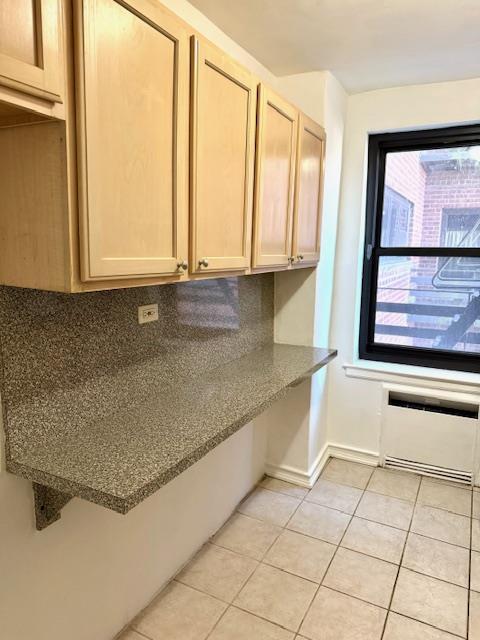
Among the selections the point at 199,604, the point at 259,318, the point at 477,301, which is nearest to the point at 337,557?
the point at 199,604

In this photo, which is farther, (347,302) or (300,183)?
(347,302)

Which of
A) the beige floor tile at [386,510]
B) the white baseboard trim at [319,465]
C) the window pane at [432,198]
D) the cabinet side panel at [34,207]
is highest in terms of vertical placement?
the window pane at [432,198]

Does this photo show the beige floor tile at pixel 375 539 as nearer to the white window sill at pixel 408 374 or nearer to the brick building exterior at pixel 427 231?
the white window sill at pixel 408 374

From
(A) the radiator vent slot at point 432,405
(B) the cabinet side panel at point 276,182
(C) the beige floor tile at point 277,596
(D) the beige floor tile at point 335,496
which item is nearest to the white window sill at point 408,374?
(A) the radiator vent slot at point 432,405

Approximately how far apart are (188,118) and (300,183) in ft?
2.93

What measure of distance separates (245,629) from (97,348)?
4.08 ft

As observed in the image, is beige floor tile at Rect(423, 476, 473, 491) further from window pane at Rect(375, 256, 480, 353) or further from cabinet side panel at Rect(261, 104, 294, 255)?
cabinet side panel at Rect(261, 104, 294, 255)

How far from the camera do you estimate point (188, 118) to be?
1.35 m

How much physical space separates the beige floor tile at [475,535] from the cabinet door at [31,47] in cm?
254

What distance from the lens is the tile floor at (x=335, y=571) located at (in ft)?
5.66

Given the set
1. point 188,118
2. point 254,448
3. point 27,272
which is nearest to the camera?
point 27,272

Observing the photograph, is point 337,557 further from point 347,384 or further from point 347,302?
point 347,302

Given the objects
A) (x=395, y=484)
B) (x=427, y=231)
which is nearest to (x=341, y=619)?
(x=395, y=484)

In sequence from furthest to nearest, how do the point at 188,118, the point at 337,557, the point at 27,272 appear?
the point at 337,557
the point at 188,118
the point at 27,272
